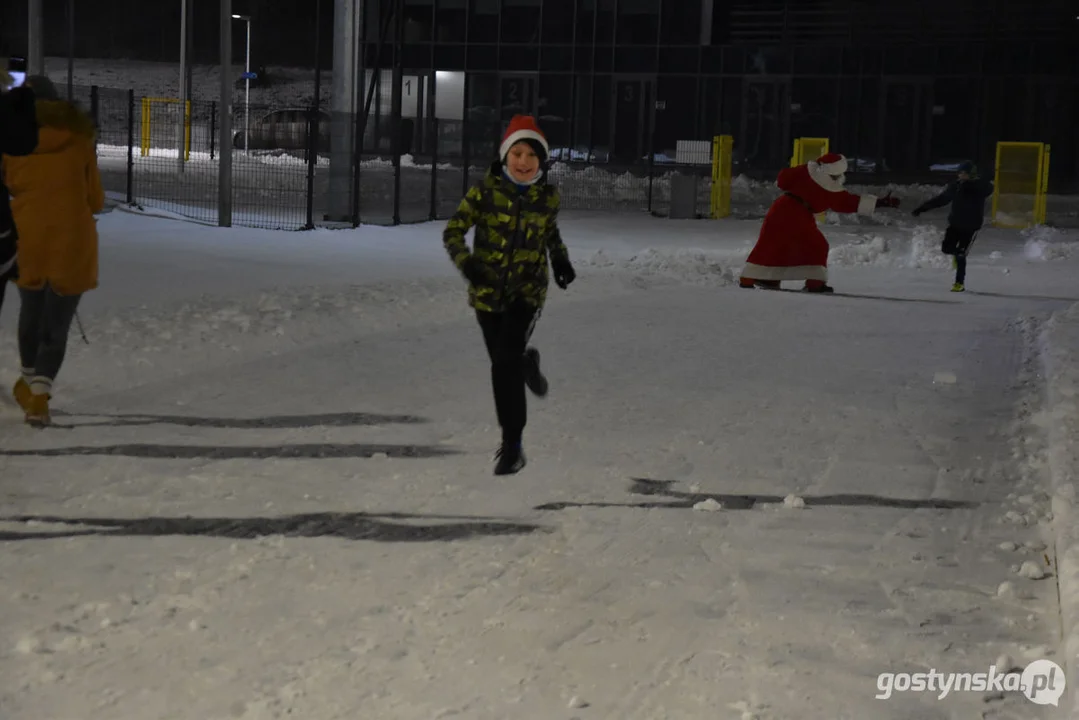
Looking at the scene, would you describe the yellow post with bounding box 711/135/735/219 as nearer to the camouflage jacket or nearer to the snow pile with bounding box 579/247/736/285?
the snow pile with bounding box 579/247/736/285

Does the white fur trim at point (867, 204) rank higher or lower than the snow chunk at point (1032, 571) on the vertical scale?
higher

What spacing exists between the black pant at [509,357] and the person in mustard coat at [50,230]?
7.99 feet

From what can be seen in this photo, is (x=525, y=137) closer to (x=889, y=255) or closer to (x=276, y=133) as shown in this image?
(x=889, y=255)

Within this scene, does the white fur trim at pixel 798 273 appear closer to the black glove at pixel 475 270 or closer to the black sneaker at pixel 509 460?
the black sneaker at pixel 509 460

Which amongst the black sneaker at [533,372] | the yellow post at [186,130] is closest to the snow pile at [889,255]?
the black sneaker at [533,372]

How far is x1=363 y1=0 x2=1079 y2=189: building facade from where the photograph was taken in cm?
4181

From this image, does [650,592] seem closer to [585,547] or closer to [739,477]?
[585,547]

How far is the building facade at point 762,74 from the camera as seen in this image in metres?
41.8

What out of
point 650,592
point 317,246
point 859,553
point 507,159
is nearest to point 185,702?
point 650,592

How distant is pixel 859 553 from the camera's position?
221 inches

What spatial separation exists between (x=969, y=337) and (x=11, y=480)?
858 cm

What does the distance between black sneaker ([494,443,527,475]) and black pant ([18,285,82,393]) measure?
2495 millimetres

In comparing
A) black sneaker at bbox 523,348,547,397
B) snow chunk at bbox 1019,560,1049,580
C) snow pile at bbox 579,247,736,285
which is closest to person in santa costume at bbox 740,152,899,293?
snow pile at bbox 579,247,736,285
